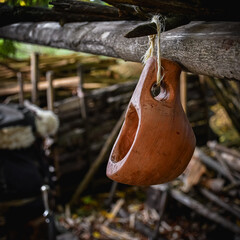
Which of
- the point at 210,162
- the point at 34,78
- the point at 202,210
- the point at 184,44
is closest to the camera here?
the point at 184,44

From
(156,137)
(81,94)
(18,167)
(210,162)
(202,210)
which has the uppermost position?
(156,137)

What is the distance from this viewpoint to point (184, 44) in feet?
2.88

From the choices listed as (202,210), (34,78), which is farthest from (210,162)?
(34,78)

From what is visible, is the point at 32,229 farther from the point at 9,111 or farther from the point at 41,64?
the point at 41,64

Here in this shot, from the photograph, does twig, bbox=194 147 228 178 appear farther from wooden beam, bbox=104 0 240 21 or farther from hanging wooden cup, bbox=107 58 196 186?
wooden beam, bbox=104 0 240 21

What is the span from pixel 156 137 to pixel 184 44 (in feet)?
1.00

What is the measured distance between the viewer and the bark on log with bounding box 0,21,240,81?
29.1 inches

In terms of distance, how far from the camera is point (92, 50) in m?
1.40

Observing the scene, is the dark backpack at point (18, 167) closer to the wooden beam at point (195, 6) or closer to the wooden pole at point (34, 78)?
the wooden pole at point (34, 78)

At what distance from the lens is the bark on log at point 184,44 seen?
2.43 feet

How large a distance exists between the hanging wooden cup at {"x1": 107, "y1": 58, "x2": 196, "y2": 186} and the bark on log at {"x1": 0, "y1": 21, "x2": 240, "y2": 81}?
8 cm

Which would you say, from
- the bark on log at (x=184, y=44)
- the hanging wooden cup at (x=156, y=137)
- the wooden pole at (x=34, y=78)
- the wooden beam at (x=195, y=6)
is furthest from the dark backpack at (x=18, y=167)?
the wooden beam at (x=195, y=6)

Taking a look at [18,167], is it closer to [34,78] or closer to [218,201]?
[34,78]

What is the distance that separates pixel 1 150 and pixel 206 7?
230 cm
